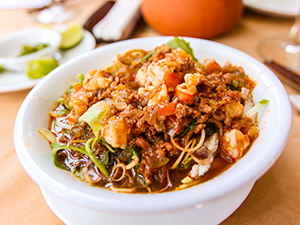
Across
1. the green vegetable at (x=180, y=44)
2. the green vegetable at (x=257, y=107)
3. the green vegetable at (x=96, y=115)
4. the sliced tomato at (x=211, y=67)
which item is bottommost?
the green vegetable at (x=96, y=115)

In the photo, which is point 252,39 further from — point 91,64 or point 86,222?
point 86,222

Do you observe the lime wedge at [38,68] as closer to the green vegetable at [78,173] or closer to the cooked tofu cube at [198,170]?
the green vegetable at [78,173]

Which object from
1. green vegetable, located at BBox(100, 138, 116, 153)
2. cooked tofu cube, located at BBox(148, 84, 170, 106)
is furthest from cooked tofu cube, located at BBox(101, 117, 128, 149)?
cooked tofu cube, located at BBox(148, 84, 170, 106)

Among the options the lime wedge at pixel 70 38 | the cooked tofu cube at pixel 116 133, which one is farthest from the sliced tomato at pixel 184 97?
the lime wedge at pixel 70 38

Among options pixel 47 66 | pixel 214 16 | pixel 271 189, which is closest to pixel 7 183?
pixel 47 66

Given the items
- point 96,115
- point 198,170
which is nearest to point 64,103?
point 96,115

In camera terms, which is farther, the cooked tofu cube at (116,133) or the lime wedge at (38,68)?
the lime wedge at (38,68)
